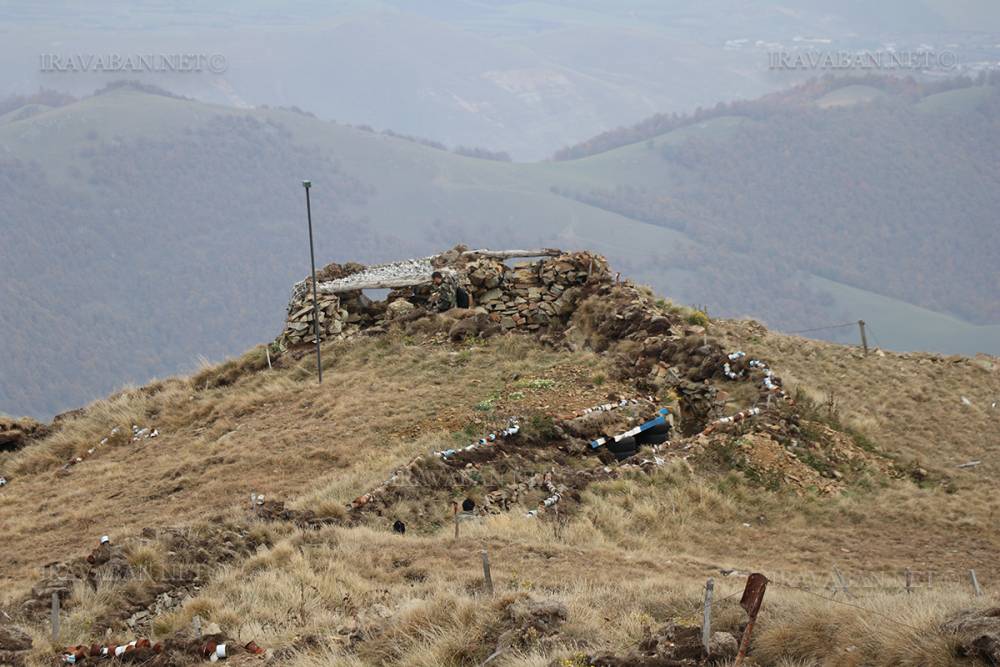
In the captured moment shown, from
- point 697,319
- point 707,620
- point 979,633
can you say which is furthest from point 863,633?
point 697,319

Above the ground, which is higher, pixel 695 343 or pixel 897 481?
pixel 695 343

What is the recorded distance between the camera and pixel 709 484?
1716 centimetres

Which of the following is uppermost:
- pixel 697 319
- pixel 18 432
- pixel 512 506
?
pixel 697 319

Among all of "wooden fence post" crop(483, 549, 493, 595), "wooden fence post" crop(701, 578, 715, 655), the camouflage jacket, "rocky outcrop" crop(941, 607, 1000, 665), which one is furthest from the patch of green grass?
"rocky outcrop" crop(941, 607, 1000, 665)

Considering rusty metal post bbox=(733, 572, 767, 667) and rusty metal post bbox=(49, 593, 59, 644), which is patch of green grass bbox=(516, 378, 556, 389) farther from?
rusty metal post bbox=(733, 572, 767, 667)

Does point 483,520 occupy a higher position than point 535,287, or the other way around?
point 535,287

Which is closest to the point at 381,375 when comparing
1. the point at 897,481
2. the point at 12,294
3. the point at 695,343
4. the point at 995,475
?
the point at 695,343

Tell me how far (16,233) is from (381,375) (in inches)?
7671

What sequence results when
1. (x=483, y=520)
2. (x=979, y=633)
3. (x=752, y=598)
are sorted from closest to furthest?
(x=979, y=633) < (x=752, y=598) < (x=483, y=520)

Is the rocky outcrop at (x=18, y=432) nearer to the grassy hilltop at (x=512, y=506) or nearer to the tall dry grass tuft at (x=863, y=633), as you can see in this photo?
the grassy hilltop at (x=512, y=506)

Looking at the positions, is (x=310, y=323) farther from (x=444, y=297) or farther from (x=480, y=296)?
(x=480, y=296)

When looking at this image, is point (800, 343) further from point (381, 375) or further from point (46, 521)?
point (46, 521)

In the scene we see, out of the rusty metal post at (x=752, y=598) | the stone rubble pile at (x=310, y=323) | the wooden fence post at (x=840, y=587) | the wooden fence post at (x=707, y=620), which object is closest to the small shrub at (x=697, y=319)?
the stone rubble pile at (x=310, y=323)

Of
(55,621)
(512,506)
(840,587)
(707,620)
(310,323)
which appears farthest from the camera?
(310,323)
